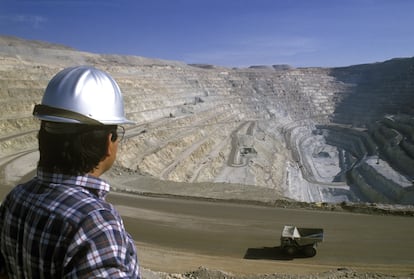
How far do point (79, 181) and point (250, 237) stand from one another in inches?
519

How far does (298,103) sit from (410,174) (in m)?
Result: 71.0

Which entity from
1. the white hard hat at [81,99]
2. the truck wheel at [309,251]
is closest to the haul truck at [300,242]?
the truck wheel at [309,251]

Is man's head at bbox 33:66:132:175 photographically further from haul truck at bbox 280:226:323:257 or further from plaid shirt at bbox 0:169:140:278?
haul truck at bbox 280:226:323:257

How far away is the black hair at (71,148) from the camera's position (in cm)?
219

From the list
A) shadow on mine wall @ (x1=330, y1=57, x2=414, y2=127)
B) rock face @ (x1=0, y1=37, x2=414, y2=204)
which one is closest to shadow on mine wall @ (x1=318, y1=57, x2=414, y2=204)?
shadow on mine wall @ (x1=330, y1=57, x2=414, y2=127)

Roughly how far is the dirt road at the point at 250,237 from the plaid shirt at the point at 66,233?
9.87 metres

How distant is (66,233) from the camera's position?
1.93 metres

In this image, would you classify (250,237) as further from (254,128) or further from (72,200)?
(254,128)

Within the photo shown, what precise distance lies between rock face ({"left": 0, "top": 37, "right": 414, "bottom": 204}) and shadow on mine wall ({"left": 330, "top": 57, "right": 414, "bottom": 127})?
389 millimetres

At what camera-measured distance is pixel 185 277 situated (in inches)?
395

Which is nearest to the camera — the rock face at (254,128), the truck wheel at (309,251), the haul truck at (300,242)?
the haul truck at (300,242)

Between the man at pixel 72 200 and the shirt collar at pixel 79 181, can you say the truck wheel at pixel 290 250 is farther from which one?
the shirt collar at pixel 79 181

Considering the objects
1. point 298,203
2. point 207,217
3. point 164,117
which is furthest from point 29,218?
point 164,117

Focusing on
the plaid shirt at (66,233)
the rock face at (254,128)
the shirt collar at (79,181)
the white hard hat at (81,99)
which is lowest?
the rock face at (254,128)
